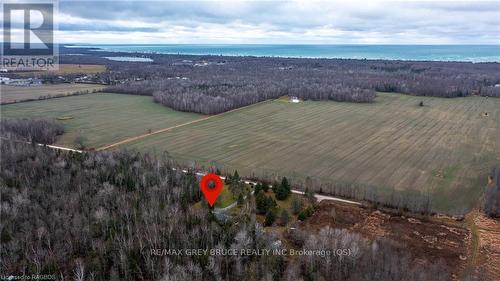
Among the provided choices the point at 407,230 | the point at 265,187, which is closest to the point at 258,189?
the point at 265,187

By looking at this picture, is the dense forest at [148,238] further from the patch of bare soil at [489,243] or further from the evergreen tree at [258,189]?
the patch of bare soil at [489,243]

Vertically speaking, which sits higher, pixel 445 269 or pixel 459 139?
pixel 459 139

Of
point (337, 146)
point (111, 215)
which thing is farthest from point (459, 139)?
point (111, 215)

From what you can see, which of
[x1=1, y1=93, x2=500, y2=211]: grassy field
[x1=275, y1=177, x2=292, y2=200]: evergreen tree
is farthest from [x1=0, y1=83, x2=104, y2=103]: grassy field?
[x1=275, y1=177, x2=292, y2=200]: evergreen tree

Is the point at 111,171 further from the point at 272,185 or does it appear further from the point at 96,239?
the point at 272,185

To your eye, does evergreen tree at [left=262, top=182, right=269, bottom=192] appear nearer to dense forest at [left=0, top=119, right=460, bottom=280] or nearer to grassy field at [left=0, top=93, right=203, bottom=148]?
dense forest at [left=0, top=119, right=460, bottom=280]

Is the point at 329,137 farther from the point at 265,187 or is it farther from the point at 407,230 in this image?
the point at 407,230
